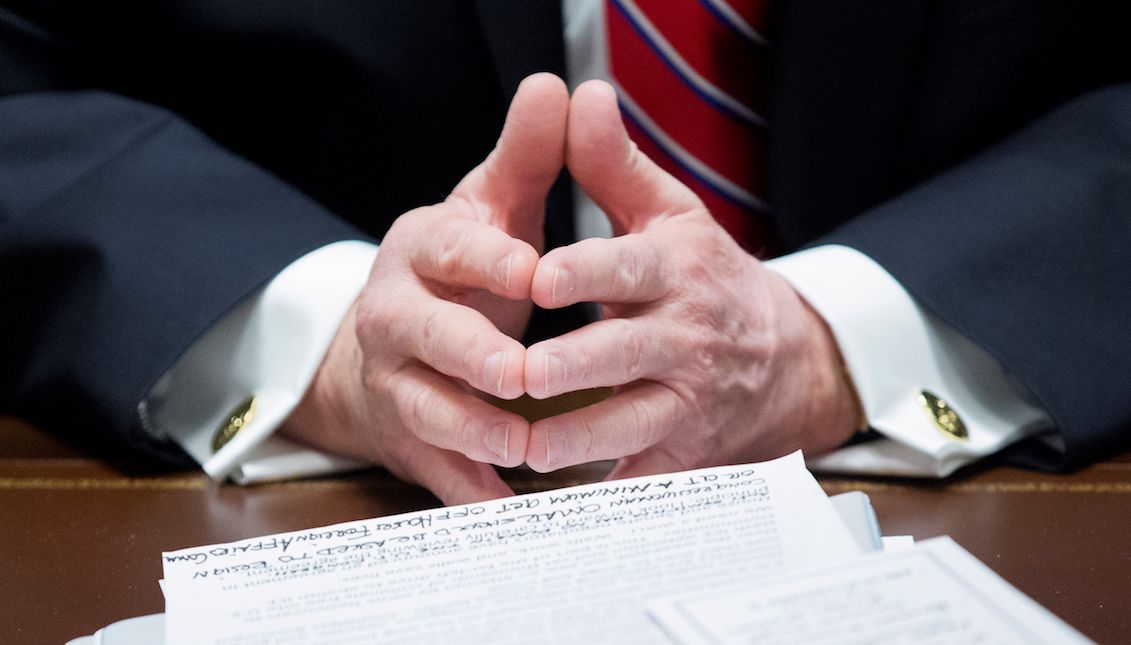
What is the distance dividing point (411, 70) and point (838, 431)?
1.72ft

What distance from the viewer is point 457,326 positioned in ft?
1.82

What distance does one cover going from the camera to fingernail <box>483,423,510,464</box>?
21.6 inches

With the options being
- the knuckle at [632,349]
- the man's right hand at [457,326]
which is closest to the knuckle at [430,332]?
the man's right hand at [457,326]

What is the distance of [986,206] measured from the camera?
79 centimetres

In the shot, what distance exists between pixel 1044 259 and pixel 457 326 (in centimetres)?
48

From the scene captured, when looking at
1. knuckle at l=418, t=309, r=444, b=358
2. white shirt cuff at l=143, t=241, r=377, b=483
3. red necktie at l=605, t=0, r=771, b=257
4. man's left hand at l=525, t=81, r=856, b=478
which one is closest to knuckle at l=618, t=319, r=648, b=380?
man's left hand at l=525, t=81, r=856, b=478

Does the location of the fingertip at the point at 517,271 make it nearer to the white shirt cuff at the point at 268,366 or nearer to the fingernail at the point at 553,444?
the fingernail at the point at 553,444

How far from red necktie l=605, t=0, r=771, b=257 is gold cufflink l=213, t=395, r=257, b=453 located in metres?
0.43

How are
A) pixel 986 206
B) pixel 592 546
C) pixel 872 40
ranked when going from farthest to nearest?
pixel 872 40
pixel 986 206
pixel 592 546

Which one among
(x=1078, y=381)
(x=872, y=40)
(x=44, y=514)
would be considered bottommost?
(x=44, y=514)

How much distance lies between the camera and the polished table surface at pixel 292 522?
54 cm

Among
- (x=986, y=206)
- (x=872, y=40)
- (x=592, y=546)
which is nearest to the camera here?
(x=592, y=546)

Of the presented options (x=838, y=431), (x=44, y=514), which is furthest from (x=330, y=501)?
(x=838, y=431)

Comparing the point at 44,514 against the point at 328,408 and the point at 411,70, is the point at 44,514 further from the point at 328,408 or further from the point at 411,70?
the point at 411,70
